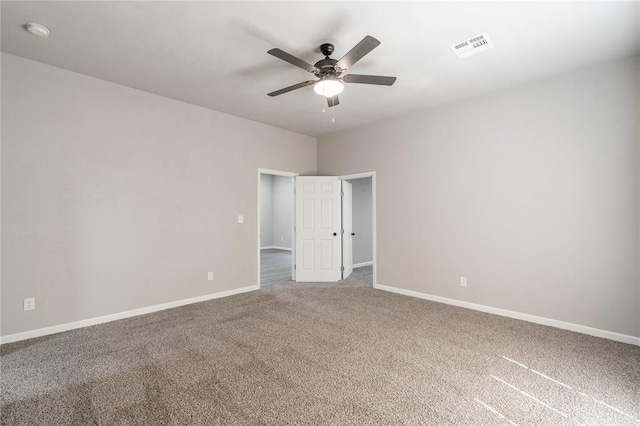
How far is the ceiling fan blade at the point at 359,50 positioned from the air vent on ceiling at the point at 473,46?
1.11 m

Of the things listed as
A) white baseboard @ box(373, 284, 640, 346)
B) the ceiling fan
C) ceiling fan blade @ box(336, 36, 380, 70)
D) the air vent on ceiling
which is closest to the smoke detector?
the ceiling fan

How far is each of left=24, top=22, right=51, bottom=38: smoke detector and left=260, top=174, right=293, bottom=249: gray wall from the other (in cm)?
819

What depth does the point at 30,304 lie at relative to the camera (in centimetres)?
307

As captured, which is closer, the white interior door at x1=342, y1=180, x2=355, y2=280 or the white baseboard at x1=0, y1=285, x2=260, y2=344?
the white baseboard at x1=0, y1=285, x2=260, y2=344

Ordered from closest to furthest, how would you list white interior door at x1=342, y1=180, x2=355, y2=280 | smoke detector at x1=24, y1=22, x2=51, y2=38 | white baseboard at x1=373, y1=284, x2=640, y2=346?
smoke detector at x1=24, y1=22, x2=51, y2=38 < white baseboard at x1=373, y1=284, x2=640, y2=346 < white interior door at x1=342, y1=180, x2=355, y2=280

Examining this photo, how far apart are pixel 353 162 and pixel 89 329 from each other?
457cm

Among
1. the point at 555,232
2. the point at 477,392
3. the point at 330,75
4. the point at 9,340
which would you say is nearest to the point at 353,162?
the point at 330,75

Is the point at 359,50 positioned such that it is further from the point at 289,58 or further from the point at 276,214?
the point at 276,214

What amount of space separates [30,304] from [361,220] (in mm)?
6067

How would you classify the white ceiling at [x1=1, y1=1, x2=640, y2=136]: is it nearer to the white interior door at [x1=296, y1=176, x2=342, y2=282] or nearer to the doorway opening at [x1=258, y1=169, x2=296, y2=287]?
the white interior door at [x1=296, y1=176, x2=342, y2=282]

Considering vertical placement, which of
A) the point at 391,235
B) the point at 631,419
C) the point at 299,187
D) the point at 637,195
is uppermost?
the point at 299,187

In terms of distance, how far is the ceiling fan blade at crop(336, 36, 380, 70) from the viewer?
213 cm

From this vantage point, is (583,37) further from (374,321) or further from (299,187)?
(299,187)

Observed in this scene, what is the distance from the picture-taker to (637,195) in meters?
2.90
